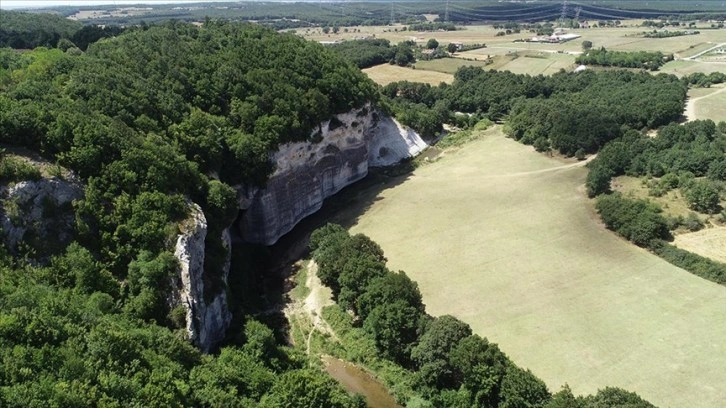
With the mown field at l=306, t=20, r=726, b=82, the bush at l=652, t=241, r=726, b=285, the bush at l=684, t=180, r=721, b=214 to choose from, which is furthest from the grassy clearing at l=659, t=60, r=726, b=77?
the bush at l=652, t=241, r=726, b=285

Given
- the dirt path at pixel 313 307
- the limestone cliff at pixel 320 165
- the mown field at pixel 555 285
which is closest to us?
the mown field at pixel 555 285

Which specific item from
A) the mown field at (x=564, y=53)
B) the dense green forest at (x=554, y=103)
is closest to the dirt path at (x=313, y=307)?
the dense green forest at (x=554, y=103)

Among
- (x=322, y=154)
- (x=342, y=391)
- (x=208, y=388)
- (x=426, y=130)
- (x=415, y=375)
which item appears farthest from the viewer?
(x=426, y=130)

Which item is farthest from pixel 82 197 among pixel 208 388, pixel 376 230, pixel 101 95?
pixel 376 230

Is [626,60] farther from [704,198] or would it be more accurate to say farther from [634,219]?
[634,219]

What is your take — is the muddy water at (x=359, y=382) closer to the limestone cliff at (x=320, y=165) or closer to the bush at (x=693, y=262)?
the limestone cliff at (x=320, y=165)

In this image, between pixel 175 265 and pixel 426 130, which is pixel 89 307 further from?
pixel 426 130

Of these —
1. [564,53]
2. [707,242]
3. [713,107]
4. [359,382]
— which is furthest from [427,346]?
[564,53]
